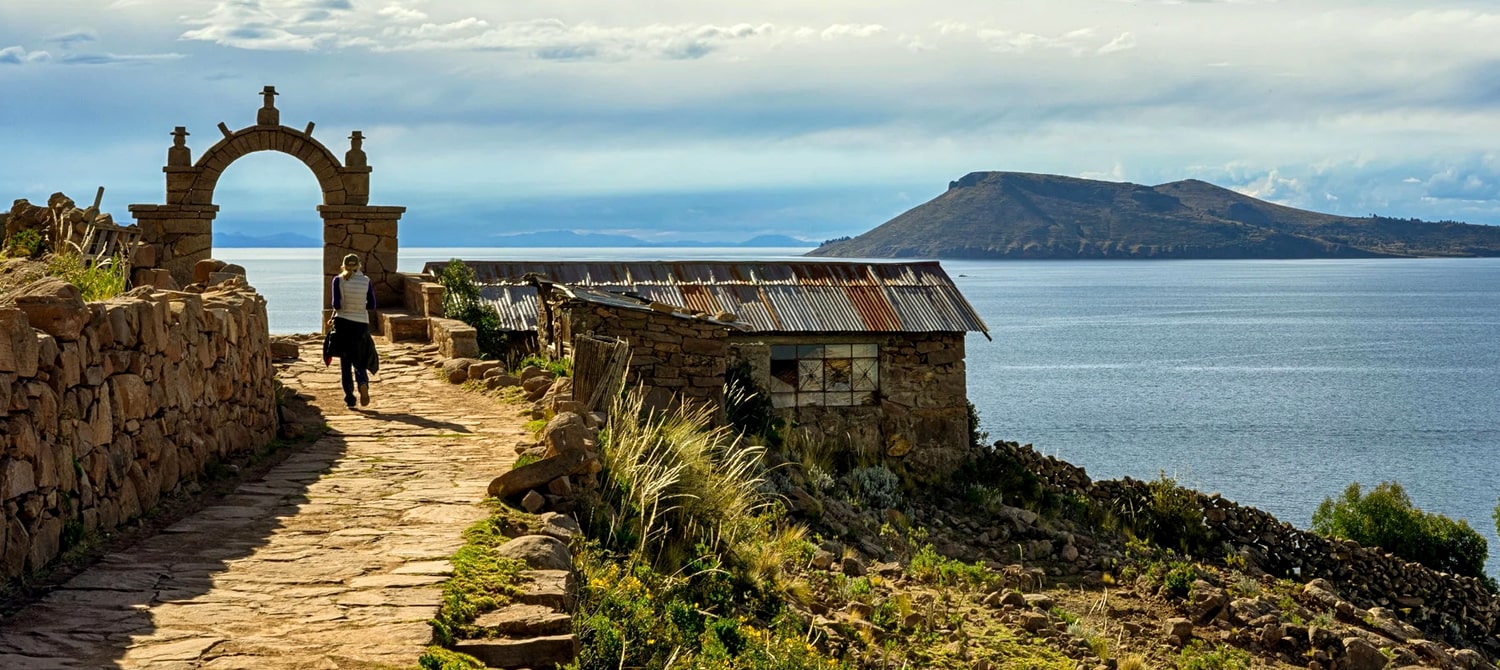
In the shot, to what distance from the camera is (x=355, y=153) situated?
72.9 feet

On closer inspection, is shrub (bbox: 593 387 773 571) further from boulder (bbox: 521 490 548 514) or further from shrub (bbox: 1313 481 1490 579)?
shrub (bbox: 1313 481 1490 579)

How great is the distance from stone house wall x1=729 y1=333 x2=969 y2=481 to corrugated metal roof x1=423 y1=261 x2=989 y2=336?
0.92 feet

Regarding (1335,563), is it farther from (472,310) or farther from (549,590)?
(549,590)

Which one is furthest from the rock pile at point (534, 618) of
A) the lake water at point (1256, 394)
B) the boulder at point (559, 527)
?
the lake water at point (1256, 394)

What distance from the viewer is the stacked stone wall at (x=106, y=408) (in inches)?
260

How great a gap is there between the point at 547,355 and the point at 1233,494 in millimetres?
23584

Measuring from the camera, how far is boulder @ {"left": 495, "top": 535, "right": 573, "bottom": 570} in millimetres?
7141

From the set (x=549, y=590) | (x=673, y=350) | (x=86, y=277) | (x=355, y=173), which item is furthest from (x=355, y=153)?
(x=549, y=590)

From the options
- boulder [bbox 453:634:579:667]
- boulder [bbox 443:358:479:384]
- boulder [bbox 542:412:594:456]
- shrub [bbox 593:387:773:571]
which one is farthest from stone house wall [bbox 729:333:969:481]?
boulder [bbox 453:634:579:667]

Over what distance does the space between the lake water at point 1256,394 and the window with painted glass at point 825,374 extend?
1445 cm

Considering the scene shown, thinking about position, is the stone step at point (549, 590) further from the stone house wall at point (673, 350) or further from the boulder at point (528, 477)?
the stone house wall at point (673, 350)

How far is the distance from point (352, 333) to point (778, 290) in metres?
12.5

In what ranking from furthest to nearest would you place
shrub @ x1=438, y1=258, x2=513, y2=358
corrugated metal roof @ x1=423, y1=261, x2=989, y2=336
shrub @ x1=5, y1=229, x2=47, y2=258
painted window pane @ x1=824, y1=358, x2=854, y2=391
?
corrugated metal roof @ x1=423, y1=261, x2=989, y2=336 → painted window pane @ x1=824, y1=358, x2=854, y2=391 → shrub @ x1=438, y1=258, x2=513, y2=358 → shrub @ x1=5, y1=229, x2=47, y2=258

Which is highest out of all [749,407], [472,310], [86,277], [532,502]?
[86,277]
